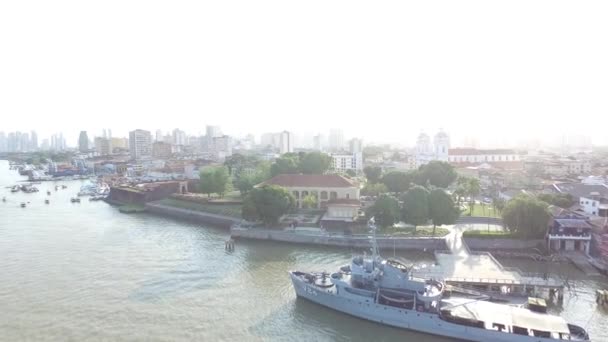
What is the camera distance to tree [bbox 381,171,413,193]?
105 ft

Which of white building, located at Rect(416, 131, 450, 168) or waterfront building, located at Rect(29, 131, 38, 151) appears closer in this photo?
white building, located at Rect(416, 131, 450, 168)

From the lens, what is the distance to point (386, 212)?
21094mm

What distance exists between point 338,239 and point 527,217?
8.60m

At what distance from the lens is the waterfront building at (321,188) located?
2838cm

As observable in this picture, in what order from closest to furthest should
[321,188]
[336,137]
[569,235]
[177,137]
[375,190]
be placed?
[569,235] < [321,188] < [375,190] < [336,137] < [177,137]

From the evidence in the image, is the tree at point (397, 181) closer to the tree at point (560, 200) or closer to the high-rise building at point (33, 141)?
the tree at point (560, 200)

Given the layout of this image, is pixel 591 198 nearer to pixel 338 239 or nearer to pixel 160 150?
pixel 338 239

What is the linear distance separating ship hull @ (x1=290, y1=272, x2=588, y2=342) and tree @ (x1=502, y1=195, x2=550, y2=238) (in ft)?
30.4

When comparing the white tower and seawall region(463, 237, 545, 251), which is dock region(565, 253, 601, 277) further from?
the white tower

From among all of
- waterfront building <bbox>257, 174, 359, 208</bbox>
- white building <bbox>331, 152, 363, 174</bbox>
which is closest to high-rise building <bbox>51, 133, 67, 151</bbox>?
white building <bbox>331, 152, 363, 174</bbox>

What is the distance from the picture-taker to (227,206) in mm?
29828

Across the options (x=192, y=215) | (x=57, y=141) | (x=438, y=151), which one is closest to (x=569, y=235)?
(x=192, y=215)

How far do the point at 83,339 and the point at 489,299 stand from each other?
12045mm

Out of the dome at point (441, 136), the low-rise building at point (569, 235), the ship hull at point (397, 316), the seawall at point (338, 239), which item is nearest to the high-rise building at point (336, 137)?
the dome at point (441, 136)
